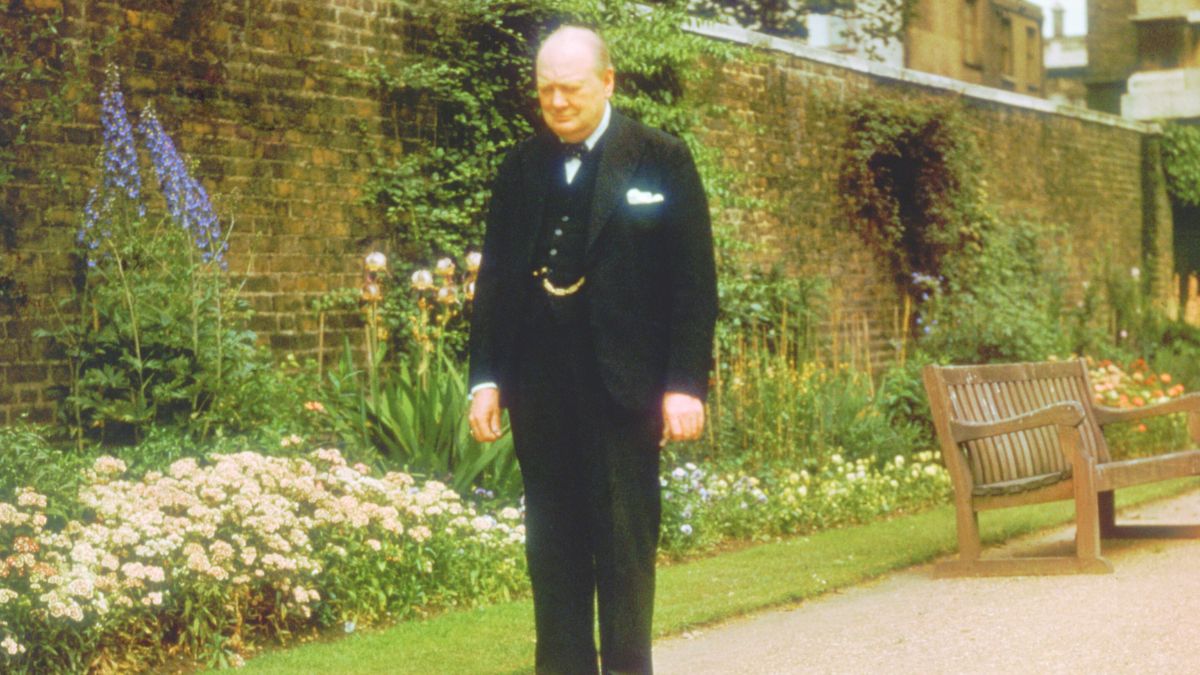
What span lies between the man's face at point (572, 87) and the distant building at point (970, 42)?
22.4m

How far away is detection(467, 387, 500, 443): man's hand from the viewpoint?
175 inches

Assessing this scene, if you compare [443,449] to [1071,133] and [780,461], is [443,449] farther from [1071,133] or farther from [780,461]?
[1071,133]

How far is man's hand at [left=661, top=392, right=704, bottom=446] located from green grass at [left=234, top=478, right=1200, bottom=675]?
1711mm

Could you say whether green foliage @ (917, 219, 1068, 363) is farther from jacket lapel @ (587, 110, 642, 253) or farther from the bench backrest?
jacket lapel @ (587, 110, 642, 253)

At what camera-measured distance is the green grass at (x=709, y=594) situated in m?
5.90

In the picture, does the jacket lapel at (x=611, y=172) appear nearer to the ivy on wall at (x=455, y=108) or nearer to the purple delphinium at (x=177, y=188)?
the purple delphinium at (x=177, y=188)

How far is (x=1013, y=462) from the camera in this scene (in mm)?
8312

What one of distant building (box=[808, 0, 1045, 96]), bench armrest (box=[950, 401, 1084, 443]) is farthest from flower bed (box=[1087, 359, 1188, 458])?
distant building (box=[808, 0, 1045, 96])

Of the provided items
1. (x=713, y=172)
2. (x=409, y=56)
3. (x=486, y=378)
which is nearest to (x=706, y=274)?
(x=486, y=378)

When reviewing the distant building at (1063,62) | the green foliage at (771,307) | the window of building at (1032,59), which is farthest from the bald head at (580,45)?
the distant building at (1063,62)

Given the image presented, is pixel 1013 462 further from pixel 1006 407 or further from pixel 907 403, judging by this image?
pixel 907 403

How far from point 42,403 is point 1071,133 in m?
14.3

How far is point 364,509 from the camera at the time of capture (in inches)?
272

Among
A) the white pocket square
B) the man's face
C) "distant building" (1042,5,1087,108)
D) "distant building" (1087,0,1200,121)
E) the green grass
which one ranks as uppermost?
"distant building" (1042,5,1087,108)
